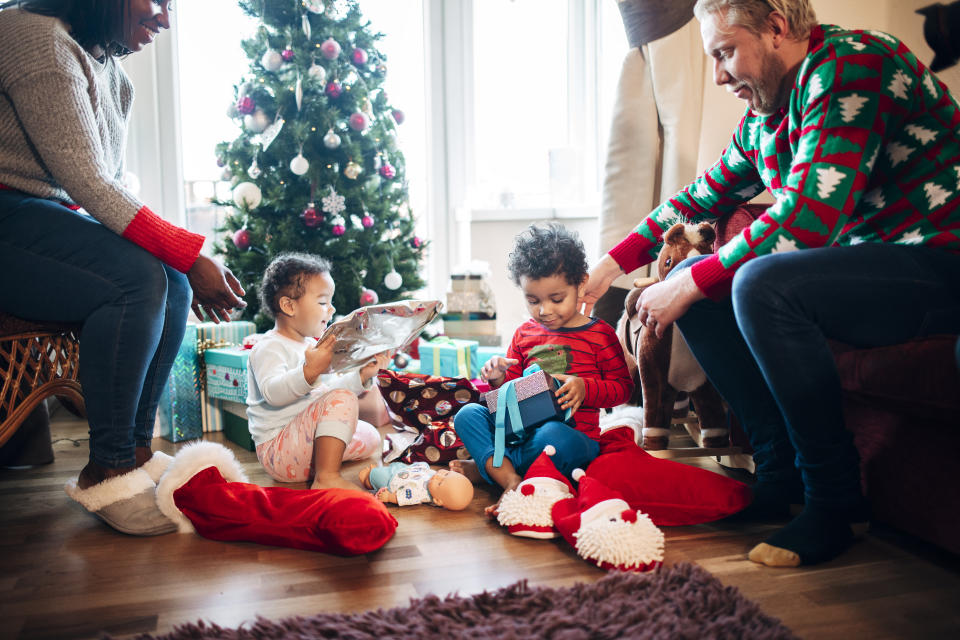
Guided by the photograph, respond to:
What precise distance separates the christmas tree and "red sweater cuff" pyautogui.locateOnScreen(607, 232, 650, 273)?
4.56ft

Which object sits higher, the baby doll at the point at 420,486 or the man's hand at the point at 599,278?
the man's hand at the point at 599,278

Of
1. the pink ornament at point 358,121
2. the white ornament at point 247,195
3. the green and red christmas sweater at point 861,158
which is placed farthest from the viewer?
the pink ornament at point 358,121

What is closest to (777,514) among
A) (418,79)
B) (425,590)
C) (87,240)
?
(425,590)

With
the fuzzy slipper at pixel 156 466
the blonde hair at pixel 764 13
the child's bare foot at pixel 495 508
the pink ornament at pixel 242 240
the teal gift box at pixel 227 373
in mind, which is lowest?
the child's bare foot at pixel 495 508

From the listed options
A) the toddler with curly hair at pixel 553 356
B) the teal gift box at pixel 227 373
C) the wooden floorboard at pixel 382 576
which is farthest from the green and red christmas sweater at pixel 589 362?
the teal gift box at pixel 227 373

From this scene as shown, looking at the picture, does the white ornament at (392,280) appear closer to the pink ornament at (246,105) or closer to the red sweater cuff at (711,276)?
the pink ornament at (246,105)

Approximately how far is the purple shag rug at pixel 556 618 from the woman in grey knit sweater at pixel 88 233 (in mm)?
585

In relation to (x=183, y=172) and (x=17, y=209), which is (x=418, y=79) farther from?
(x=17, y=209)

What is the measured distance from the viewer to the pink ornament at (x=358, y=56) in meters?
2.93

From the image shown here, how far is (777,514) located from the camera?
4.64 feet

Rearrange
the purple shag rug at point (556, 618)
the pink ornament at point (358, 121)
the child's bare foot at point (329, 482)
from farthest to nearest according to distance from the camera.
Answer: the pink ornament at point (358, 121) → the child's bare foot at point (329, 482) → the purple shag rug at point (556, 618)

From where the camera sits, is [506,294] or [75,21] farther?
[506,294]

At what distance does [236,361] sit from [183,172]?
153 cm

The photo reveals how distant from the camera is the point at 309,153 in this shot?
2.93m
